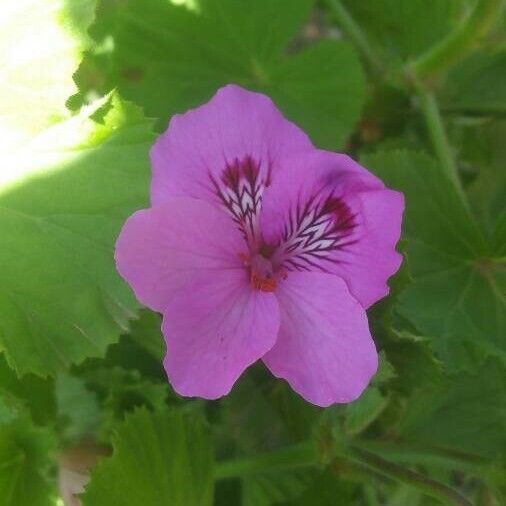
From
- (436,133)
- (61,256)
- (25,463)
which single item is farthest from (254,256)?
(436,133)

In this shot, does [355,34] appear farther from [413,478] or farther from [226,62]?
[413,478]

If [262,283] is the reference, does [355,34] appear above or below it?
below

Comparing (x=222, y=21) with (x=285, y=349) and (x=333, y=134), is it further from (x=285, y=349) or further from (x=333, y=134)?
(x=285, y=349)

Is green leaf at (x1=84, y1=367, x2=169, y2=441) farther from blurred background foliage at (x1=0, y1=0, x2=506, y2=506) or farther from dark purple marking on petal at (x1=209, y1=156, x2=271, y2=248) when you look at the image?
dark purple marking on petal at (x1=209, y1=156, x2=271, y2=248)

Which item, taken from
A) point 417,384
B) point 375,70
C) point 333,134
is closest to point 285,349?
point 417,384

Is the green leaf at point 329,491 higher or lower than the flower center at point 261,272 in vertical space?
lower

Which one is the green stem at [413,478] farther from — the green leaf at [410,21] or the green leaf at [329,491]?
the green leaf at [410,21]

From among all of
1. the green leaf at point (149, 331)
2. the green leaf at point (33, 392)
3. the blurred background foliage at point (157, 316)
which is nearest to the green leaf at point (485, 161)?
the blurred background foliage at point (157, 316)
